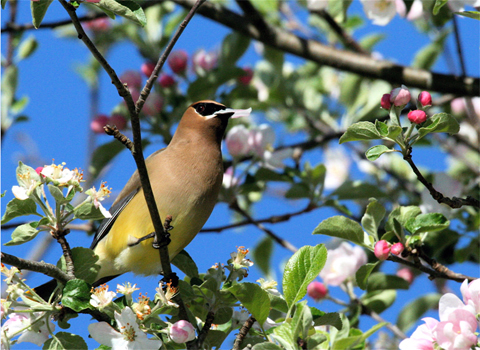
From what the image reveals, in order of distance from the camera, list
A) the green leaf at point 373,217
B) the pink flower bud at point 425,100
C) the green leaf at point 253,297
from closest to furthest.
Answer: the green leaf at point 253,297
the pink flower bud at point 425,100
the green leaf at point 373,217

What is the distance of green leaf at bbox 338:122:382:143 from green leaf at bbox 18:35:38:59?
365 centimetres

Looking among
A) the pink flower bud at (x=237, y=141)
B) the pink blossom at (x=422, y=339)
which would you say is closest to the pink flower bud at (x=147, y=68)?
the pink flower bud at (x=237, y=141)

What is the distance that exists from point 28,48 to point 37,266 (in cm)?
340

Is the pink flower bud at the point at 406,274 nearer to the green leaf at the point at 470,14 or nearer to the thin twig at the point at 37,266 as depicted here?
the green leaf at the point at 470,14

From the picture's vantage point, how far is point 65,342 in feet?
8.56

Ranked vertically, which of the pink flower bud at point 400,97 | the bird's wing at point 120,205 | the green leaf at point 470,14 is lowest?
the pink flower bud at point 400,97

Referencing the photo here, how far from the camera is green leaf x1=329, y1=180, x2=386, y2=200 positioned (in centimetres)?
445

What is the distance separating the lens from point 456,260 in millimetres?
3994

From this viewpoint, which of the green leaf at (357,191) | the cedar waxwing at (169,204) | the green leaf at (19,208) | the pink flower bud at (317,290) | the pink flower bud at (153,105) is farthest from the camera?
the pink flower bud at (153,105)

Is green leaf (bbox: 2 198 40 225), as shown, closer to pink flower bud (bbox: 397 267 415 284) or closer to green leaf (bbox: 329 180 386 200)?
green leaf (bbox: 329 180 386 200)

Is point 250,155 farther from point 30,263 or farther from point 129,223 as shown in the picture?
point 30,263

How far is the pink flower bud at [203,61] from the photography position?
5594 millimetres

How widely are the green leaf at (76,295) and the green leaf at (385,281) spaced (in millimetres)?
1994

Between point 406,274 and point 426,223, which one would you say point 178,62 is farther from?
point 426,223
